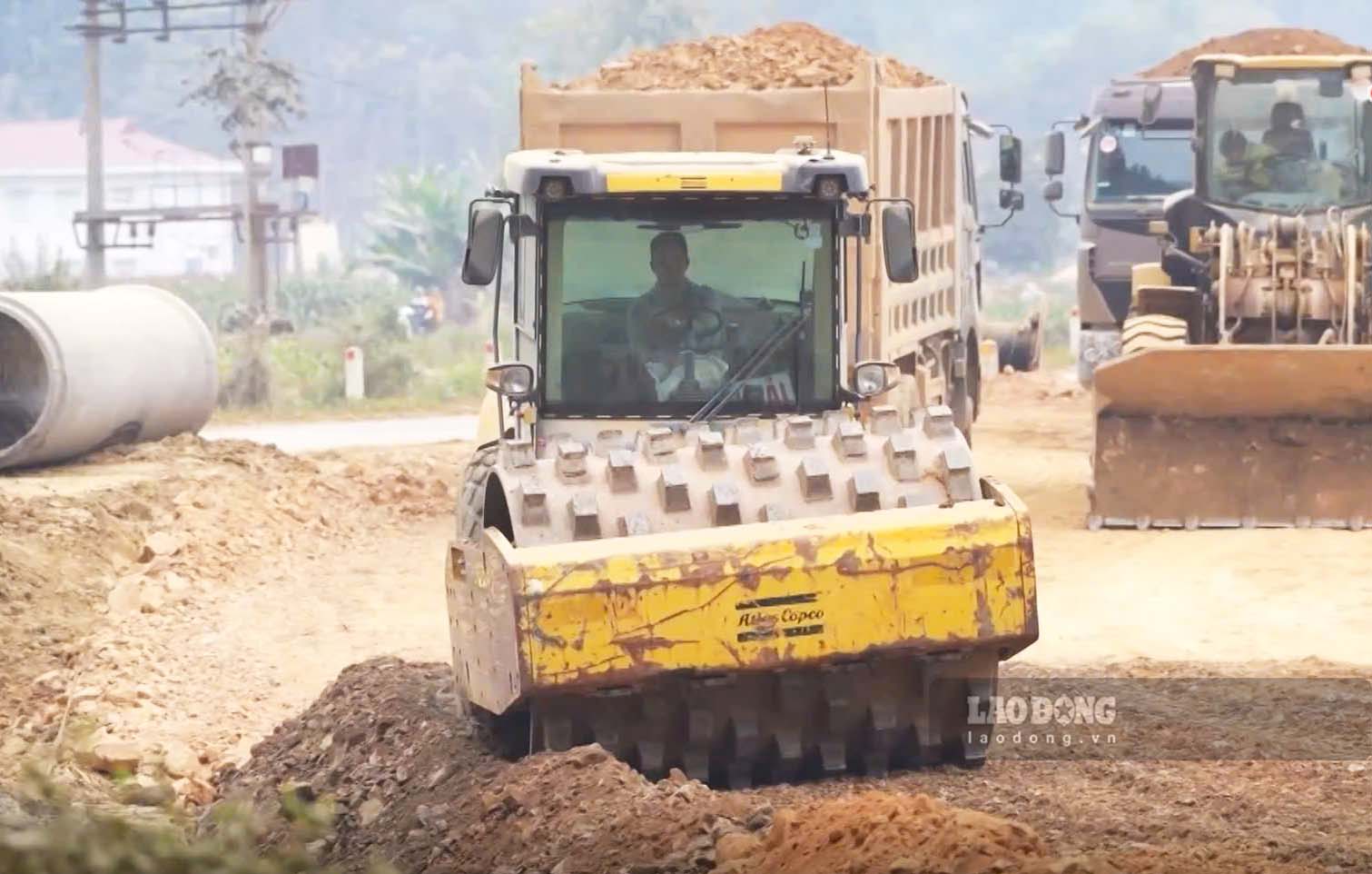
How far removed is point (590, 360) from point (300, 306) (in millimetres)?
48098

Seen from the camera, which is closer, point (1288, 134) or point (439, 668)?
point (439, 668)

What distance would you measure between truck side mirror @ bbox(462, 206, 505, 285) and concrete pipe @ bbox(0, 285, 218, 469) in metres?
7.47

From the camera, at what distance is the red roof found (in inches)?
3396

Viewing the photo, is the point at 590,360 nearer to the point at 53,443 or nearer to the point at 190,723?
the point at 190,723

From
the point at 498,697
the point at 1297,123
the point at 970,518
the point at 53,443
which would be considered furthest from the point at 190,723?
the point at 1297,123

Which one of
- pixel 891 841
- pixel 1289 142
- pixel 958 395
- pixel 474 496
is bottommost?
pixel 958 395

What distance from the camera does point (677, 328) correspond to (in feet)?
30.5

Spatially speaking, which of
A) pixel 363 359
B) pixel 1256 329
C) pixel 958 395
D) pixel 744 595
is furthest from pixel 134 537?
pixel 363 359

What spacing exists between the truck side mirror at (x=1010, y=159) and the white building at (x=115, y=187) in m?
64.5

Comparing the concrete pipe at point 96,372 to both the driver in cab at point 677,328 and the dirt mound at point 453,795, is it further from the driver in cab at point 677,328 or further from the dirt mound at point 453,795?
the driver in cab at point 677,328

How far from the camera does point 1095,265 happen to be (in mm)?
22562

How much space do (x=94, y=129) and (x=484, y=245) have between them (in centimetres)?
2880

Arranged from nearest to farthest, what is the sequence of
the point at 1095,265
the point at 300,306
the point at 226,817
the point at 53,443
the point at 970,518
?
1. the point at 226,817
2. the point at 970,518
3. the point at 53,443
4. the point at 1095,265
5. the point at 300,306

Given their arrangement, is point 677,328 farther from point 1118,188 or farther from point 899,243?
point 1118,188
